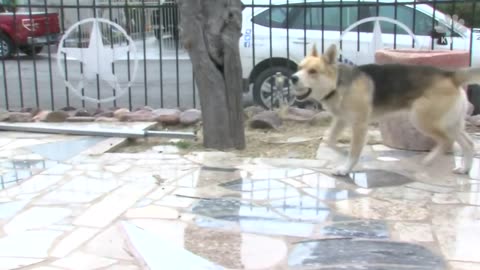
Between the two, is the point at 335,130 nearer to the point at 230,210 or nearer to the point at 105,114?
the point at 230,210

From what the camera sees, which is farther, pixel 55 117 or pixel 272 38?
pixel 272 38

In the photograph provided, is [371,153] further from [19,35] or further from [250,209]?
[19,35]

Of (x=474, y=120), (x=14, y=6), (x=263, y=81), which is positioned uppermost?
(x=14, y=6)

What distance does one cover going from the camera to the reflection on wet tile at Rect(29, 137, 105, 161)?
6504mm

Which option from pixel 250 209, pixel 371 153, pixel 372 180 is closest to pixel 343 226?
pixel 250 209

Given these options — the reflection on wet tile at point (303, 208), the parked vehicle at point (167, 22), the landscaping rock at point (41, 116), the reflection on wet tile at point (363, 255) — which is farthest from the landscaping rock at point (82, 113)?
the reflection on wet tile at point (363, 255)

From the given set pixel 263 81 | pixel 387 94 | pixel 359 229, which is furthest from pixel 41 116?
pixel 359 229

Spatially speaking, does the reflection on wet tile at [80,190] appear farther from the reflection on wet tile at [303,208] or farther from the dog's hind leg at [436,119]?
the dog's hind leg at [436,119]

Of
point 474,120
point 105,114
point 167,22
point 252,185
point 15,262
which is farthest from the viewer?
point 167,22

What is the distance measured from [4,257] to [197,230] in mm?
1246

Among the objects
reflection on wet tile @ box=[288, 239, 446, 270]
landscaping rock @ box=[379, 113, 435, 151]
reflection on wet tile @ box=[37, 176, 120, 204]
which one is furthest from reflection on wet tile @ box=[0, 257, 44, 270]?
landscaping rock @ box=[379, 113, 435, 151]

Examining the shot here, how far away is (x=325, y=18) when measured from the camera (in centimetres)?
993

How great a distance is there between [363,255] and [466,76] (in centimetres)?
239

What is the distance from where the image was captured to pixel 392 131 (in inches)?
263
